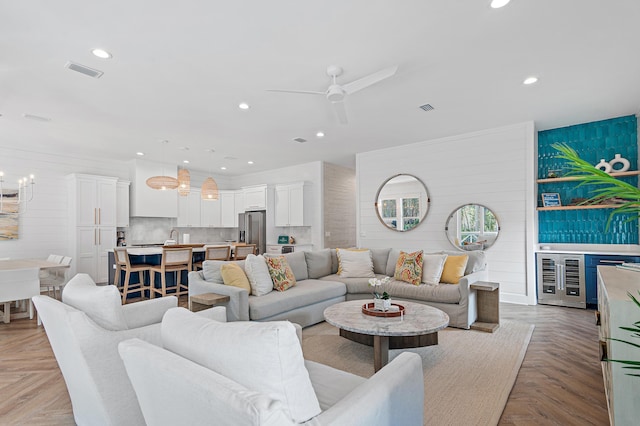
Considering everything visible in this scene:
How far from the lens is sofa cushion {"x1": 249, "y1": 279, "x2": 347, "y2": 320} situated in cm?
356

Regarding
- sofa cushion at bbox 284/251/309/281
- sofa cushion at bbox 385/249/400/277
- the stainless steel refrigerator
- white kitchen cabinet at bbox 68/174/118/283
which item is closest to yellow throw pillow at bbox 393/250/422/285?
sofa cushion at bbox 385/249/400/277

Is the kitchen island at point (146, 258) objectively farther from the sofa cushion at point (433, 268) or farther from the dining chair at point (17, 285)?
the sofa cushion at point (433, 268)

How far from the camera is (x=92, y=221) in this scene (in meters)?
6.98

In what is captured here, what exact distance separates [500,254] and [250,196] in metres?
5.97

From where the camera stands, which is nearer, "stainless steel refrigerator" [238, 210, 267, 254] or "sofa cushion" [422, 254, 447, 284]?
"sofa cushion" [422, 254, 447, 284]

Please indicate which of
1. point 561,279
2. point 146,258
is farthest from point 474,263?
point 146,258

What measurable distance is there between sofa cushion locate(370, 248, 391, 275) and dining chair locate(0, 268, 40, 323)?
4618 millimetres

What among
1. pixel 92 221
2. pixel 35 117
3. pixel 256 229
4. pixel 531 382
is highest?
pixel 35 117

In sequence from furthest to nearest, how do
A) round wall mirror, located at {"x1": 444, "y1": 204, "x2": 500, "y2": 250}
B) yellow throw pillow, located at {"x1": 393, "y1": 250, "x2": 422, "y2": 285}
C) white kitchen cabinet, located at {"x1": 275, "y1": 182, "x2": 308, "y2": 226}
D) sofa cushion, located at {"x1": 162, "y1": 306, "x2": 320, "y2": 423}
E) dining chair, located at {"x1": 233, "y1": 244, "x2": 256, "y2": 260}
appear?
1. white kitchen cabinet, located at {"x1": 275, "y1": 182, "x2": 308, "y2": 226}
2. dining chair, located at {"x1": 233, "y1": 244, "x2": 256, "y2": 260}
3. round wall mirror, located at {"x1": 444, "y1": 204, "x2": 500, "y2": 250}
4. yellow throw pillow, located at {"x1": 393, "y1": 250, "x2": 422, "y2": 285}
5. sofa cushion, located at {"x1": 162, "y1": 306, "x2": 320, "y2": 423}

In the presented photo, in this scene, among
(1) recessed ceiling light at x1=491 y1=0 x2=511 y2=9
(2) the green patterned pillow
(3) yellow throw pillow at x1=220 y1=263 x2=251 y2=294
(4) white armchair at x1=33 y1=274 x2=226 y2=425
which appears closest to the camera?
(4) white armchair at x1=33 y1=274 x2=226 y2=425

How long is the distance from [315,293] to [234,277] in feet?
→ 3.31

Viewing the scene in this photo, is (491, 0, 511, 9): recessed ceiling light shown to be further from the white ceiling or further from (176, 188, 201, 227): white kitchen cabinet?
(176, 188, 201, 227): white kitchen cabinet

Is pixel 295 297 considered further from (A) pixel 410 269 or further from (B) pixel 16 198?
(B) pixel 16 198

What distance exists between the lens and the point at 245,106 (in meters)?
4.48
